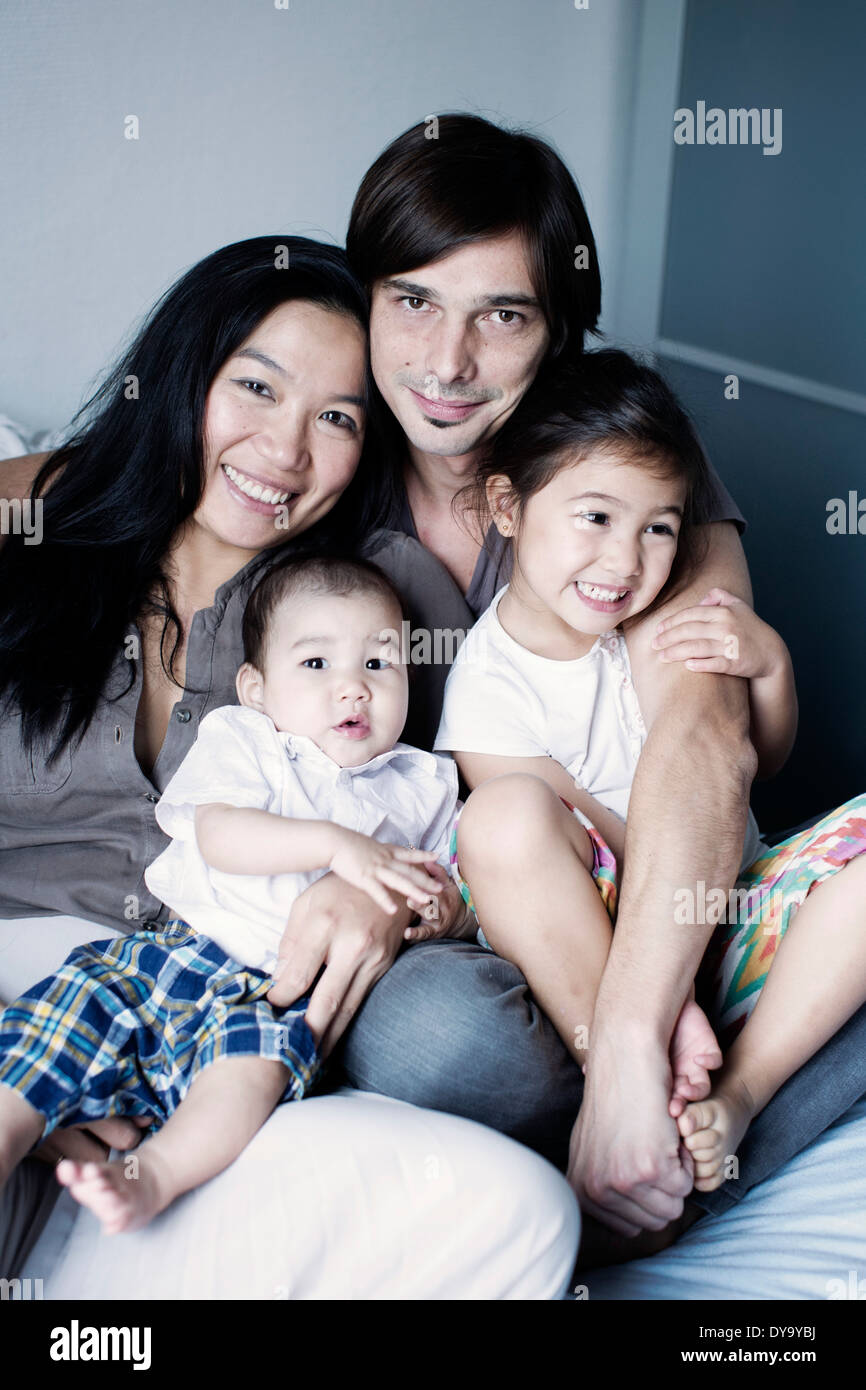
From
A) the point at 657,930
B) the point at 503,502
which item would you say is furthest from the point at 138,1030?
the point at 503,502

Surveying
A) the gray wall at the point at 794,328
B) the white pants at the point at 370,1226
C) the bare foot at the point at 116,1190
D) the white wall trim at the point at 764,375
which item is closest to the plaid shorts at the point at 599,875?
the white pants at the point at 370,1226

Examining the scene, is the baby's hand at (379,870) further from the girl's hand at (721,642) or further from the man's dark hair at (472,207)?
the man's dark hair at (472,207)

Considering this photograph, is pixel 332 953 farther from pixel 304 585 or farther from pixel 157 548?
pixel 157 548

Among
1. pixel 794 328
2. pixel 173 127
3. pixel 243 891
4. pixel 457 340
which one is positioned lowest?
pixel 243 891

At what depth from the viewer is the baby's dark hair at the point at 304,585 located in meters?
1.63

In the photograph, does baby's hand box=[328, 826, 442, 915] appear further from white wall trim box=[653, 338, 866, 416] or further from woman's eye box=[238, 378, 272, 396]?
white wall trim box=[653, 338, 866, 416]

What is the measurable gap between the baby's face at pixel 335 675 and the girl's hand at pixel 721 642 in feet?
Result: 1.27

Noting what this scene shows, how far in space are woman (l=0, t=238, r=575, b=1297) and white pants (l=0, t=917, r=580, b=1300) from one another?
52cm

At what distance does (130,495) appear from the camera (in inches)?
70.4

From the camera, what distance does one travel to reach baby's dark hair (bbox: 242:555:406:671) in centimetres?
163

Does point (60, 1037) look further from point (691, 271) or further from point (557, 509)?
point (691, 271)

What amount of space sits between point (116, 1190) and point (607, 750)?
904 millimetres

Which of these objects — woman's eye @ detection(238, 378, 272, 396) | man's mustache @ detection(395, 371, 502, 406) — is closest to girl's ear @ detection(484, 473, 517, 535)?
man's mustache @ detection(395, 371, 502, 406)

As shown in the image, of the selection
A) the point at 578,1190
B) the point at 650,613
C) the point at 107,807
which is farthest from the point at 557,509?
the point at 578,1190
